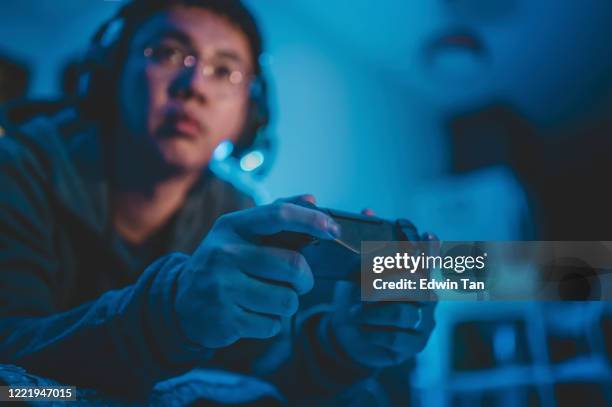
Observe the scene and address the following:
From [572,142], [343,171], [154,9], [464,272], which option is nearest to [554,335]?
[464,272]

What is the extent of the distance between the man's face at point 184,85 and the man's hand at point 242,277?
286mm

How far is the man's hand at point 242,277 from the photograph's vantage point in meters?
0.61

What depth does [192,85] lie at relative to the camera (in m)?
0.86

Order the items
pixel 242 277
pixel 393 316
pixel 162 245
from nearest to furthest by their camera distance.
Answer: pixel 242 277 < pixel 393 316 < pixel 162 245

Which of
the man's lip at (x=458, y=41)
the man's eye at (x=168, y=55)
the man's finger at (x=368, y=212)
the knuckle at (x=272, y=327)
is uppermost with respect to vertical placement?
the man's lip at (x=458, y=41)

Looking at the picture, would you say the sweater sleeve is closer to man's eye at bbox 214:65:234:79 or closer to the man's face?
the man's face

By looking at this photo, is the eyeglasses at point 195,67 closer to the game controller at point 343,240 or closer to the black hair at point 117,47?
the black hair at point 117,47

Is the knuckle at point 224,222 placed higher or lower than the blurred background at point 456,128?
lower

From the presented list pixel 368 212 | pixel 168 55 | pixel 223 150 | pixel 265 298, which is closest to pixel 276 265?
pixel 265 298

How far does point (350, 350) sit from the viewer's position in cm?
75

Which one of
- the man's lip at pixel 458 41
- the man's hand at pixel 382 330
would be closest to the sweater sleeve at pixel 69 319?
the man's hand at pixel 382 330

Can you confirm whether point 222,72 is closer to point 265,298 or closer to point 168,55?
point 168,55

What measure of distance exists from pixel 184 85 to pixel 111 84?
5.7 inches

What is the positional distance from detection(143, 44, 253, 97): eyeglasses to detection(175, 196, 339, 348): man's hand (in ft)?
1.09
